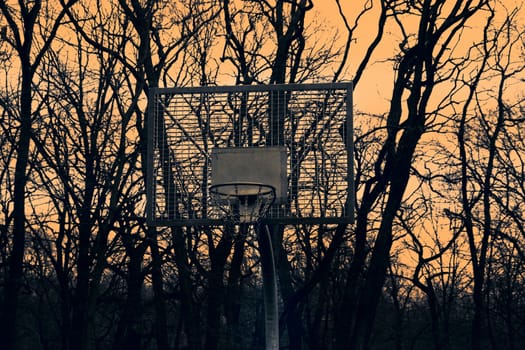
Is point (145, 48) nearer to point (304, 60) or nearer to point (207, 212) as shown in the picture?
point (304, 60)

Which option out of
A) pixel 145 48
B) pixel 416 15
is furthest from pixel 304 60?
pixel 145 48

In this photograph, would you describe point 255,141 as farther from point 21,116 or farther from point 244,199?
point 21,116

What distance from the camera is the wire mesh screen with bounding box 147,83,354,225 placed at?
11.6 m

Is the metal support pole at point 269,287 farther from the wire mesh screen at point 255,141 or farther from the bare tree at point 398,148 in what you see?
the bare tree at point 398,148

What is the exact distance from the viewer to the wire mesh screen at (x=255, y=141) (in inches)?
456

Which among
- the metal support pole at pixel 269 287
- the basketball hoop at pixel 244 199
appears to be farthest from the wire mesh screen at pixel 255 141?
the metal support pole at pixel 269 287

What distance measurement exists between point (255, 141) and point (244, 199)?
136 cm

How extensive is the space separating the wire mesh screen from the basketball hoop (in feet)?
1.03

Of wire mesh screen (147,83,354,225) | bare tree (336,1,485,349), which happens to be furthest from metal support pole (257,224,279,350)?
bare tree (336,1,485,349)

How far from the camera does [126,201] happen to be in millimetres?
20656

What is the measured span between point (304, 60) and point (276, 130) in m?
13.5

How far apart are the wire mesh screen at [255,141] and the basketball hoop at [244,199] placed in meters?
0.31

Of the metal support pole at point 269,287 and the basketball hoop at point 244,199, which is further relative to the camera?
the metal support pole at point 269,287

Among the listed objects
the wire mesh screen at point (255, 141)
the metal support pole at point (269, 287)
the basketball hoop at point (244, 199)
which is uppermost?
the wire mesh screen at point (255, 141)
